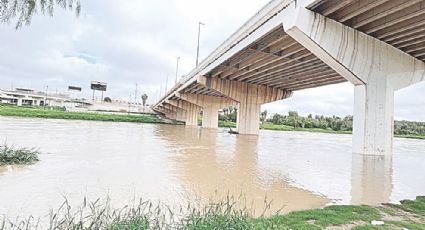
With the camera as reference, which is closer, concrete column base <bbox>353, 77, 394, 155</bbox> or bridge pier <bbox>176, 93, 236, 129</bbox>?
concrete column base <bbox>353, 77, 394, 155</bbox>

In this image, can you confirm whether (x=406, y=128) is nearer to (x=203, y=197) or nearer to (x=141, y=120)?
(x=141, y=120)

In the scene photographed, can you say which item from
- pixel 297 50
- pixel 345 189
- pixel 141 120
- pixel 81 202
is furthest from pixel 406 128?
pixel 81 202

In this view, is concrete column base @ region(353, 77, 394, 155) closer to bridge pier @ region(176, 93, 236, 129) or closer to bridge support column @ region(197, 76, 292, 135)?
bridge support column @ region(197, 76, 292, 135)

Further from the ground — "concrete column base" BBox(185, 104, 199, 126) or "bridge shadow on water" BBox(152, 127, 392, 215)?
"concrete column base" BBox(185, 104, 199, 126)

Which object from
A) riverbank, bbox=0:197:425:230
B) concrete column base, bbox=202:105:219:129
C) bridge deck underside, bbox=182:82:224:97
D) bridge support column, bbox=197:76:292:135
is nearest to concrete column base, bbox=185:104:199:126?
concrete column base, bbox=202:105:219:129

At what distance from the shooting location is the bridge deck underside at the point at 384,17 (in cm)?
1419

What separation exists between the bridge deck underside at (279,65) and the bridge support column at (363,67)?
3.14 m

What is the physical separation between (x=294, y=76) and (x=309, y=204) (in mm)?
28184

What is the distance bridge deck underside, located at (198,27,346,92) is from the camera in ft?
73.1

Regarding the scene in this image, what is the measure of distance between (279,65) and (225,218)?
2522 centimetres

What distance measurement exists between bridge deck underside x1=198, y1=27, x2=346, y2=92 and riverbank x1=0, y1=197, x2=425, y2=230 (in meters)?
14.1

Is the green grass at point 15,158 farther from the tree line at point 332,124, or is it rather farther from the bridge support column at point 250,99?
the tree line at point 332,124

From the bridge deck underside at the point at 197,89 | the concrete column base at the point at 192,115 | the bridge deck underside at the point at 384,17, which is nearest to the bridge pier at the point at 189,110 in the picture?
the concrete column base at the point at 192,115

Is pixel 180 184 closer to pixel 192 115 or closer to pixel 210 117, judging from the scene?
pixel 210 117
